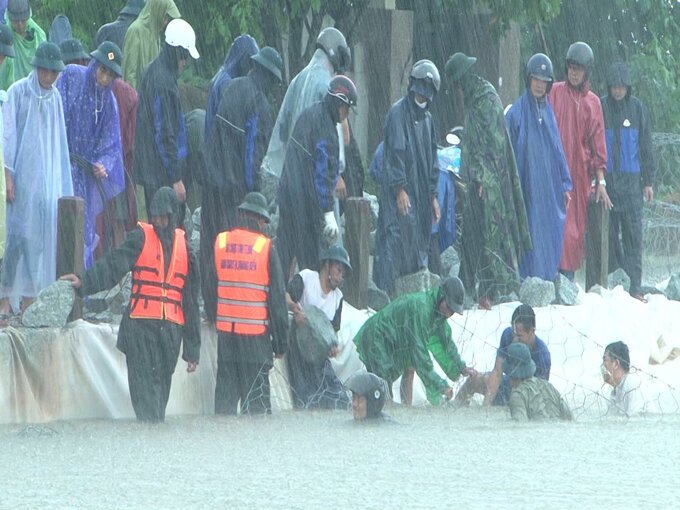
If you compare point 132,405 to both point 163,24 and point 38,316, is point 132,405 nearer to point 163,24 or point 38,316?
point 38,316

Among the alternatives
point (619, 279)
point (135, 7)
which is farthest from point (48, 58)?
point (619, 279)

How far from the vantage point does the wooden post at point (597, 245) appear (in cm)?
1481

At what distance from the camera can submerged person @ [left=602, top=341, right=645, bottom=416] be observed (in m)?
11.8

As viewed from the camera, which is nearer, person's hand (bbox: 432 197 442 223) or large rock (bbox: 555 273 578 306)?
person's hand (bbox: 432 197 442 223)

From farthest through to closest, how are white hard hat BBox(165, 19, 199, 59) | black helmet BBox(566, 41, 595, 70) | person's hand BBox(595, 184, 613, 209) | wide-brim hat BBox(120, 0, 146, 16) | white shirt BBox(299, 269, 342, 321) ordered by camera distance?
person's hand BBox(595, 184, 613, 209) → wide-brim hat BBox(120, 0, 146, 16) → black helmet BBox(566, 41, 595, 70) → white hard hat BBox(165, 19, 199, 59) → white shirt BBox(299, 269, 342, 321)

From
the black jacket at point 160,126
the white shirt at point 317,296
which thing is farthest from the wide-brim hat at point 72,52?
the white shirt at point 317,296

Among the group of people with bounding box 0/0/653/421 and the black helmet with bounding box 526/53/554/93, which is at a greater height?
the black helmet with bounding box 526/53/554/93

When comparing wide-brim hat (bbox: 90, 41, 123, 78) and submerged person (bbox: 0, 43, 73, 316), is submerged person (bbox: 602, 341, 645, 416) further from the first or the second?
wide-brim hat (bbox: 90, 41, 123, 78)

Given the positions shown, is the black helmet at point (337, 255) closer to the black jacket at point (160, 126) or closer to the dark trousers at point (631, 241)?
the black jacket at point (160, 126)

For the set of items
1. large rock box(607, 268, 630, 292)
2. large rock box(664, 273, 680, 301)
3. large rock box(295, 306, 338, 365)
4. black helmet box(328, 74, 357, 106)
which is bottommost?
large rock box(295, 306, 338, 365)

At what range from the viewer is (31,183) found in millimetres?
11633

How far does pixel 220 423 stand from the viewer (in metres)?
10.9

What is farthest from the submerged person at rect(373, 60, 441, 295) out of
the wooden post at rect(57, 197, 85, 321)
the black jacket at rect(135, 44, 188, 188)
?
the wooden post at rect(57, 197, 85, 321)

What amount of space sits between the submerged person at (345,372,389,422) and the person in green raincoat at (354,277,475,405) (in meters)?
0.98
